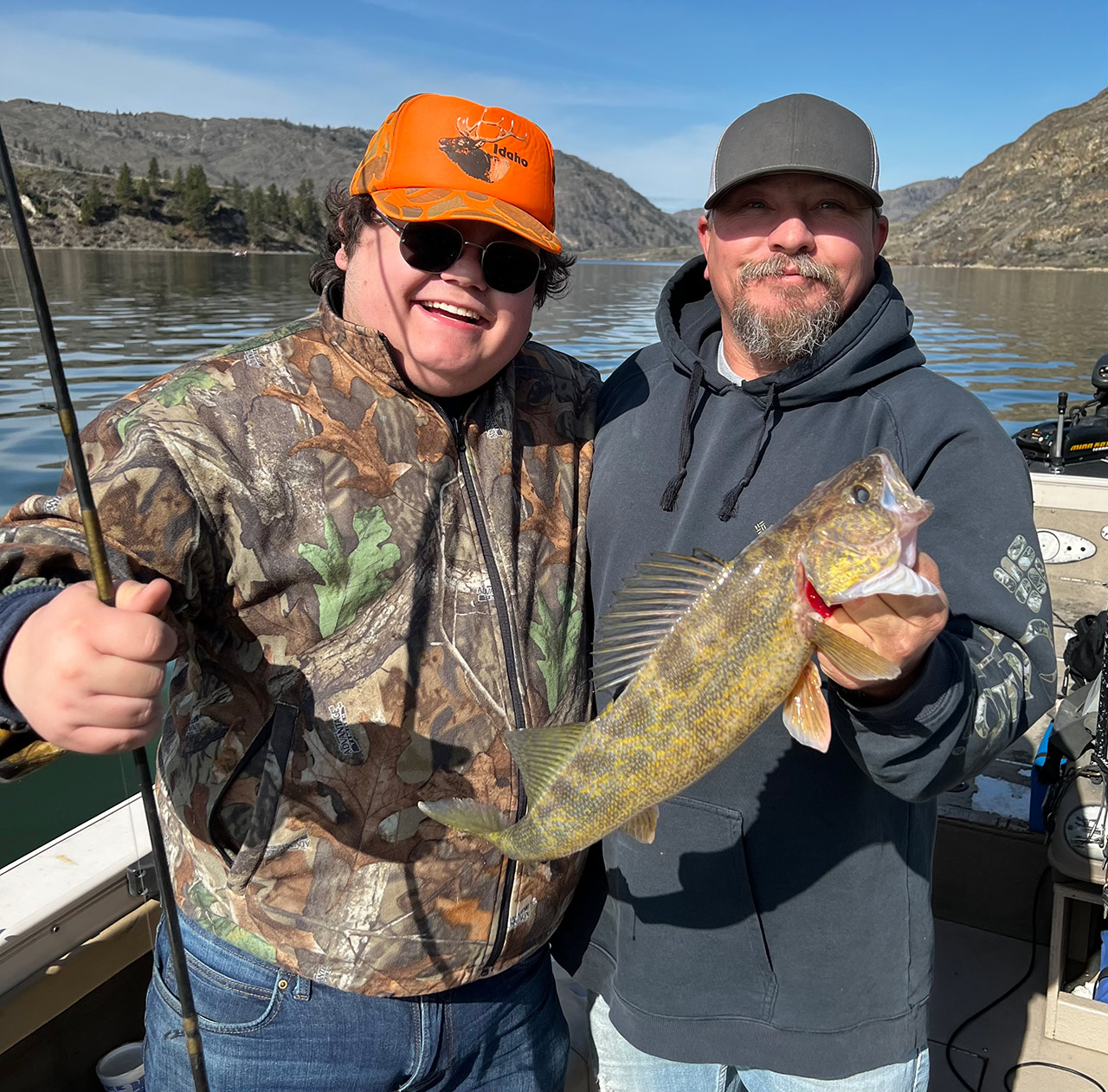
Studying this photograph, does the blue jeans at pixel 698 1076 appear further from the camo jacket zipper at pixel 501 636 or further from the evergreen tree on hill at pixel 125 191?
the evergreen tree on hill at pixel 125 191

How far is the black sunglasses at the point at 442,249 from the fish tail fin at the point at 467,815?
57.8 inches

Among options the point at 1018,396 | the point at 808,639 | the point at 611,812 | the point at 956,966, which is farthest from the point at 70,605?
the point at 1018,396

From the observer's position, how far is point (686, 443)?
9.37 feet

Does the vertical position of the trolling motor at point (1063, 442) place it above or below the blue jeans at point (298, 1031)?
above

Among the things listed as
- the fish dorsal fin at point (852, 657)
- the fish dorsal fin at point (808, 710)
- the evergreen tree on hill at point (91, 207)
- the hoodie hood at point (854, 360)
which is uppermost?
the evergreen tree on hill at point (91, 207)

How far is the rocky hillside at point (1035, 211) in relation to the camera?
420 feet

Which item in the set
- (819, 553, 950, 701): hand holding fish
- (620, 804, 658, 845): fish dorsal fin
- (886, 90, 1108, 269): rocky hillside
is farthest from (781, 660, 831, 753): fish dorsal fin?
(886, 90, 1108, 269): rocky hillside

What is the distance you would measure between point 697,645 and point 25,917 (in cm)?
297

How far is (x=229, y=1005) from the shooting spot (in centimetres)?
255

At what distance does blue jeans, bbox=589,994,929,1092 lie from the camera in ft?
8.66

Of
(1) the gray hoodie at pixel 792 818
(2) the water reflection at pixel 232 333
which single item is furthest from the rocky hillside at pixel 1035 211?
(1) the gray hoodie at pixel 792 818

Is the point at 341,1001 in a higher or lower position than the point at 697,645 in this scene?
lower

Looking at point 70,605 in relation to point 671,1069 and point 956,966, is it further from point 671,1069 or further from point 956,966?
point 956,966

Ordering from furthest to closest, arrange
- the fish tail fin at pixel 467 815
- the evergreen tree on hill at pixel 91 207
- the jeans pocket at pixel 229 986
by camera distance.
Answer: the evergreen tree on hill at pixel 91 207 < the jeans pocket at pixel 229 986 < the fish tail fin at pixel 467 815
